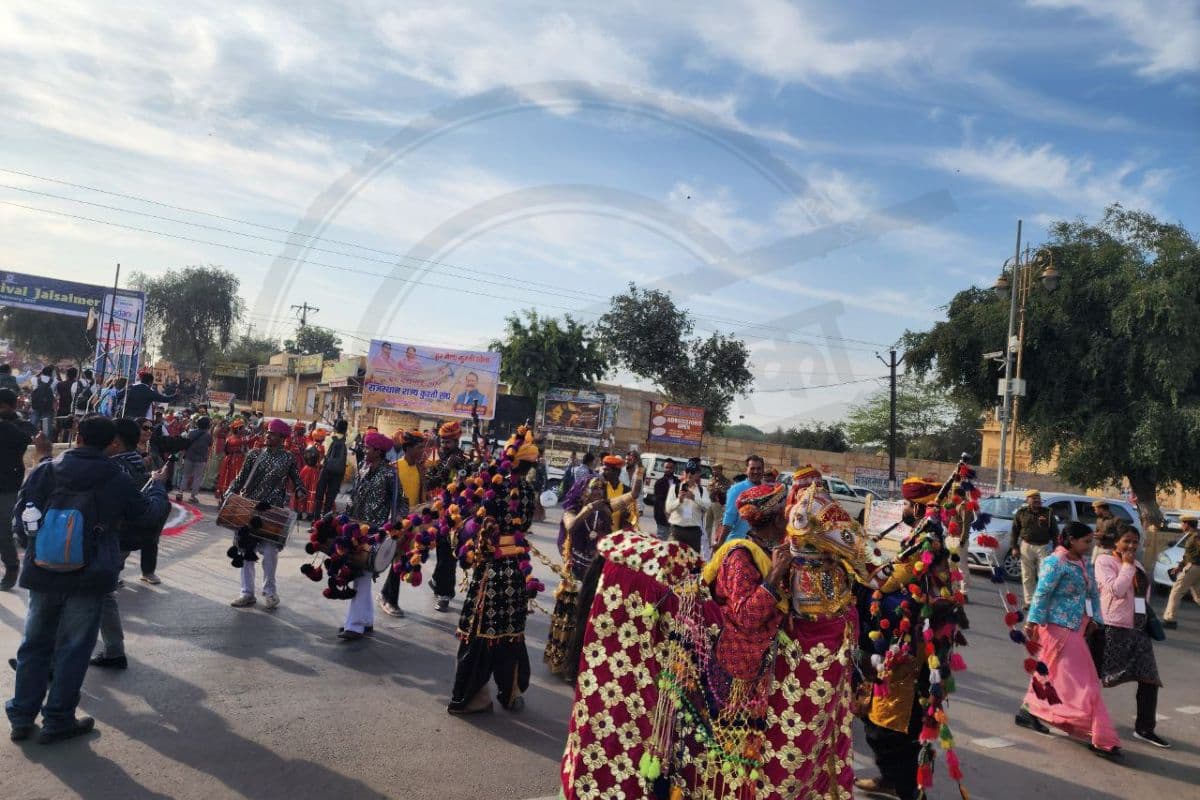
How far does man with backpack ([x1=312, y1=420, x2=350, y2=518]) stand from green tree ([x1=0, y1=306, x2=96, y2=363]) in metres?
44.8

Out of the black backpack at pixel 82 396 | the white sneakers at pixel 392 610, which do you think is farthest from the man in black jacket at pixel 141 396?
the white sneakers at pixel 392 610

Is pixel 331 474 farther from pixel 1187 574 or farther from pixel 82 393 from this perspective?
pixel 1187 574

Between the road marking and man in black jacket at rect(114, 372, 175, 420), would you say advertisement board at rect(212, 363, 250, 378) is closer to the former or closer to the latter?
man in black jacket at rect(114, 372, 175, 420)

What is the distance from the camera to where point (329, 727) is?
5.21 meters

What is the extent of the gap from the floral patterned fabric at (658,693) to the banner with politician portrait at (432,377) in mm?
30962

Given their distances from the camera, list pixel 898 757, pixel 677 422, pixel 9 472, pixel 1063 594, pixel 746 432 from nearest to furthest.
Result: pixel 898 757
pixel 1063 594
pixel 9 472
pixel 677 422
pixel 746 432

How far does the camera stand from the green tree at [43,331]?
50125 mm

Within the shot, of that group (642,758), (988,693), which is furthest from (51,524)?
(988,693)

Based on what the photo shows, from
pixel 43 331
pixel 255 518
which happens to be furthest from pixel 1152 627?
pixel 43 331

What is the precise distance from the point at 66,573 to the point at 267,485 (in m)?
3.37

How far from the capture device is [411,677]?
252 inches

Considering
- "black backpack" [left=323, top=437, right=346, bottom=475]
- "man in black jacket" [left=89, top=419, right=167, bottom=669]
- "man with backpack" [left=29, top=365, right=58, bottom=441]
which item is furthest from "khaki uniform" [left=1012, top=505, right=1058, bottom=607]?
"man with backpack" [left=29, top=365, right=58, bottom=441]

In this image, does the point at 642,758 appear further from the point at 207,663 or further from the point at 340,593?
the point at 207,663

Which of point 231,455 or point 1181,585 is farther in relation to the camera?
point 231,455
